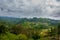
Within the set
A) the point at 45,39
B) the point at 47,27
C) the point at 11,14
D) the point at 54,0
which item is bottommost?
the point at 45,39

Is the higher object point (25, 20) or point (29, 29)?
point (25, 20)

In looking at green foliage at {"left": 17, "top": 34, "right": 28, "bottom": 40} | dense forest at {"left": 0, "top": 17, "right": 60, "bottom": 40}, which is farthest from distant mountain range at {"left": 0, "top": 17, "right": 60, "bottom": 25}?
green foliage at {"left": 17, "top": 34, "right": 28, "bottom": 40}

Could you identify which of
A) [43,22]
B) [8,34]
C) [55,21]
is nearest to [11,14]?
[8,34]

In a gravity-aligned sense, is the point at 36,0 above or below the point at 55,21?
above

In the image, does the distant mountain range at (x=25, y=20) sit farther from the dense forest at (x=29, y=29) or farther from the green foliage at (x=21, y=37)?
the green foliage at (x=21, y=37)

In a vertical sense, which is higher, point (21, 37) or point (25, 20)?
point (25, 20)

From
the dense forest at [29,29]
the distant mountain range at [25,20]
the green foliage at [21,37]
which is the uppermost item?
the distant mountain range at [25,20]

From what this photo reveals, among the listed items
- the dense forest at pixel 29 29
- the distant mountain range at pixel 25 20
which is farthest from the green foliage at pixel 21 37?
the distant mountain range at pixel 25 20

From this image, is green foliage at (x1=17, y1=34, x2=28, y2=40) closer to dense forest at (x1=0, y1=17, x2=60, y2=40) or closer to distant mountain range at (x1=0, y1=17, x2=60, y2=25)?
dense forest at (x1=0, y1=17, x2=60, y2=40)

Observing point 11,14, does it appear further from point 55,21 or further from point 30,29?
point 55,21
